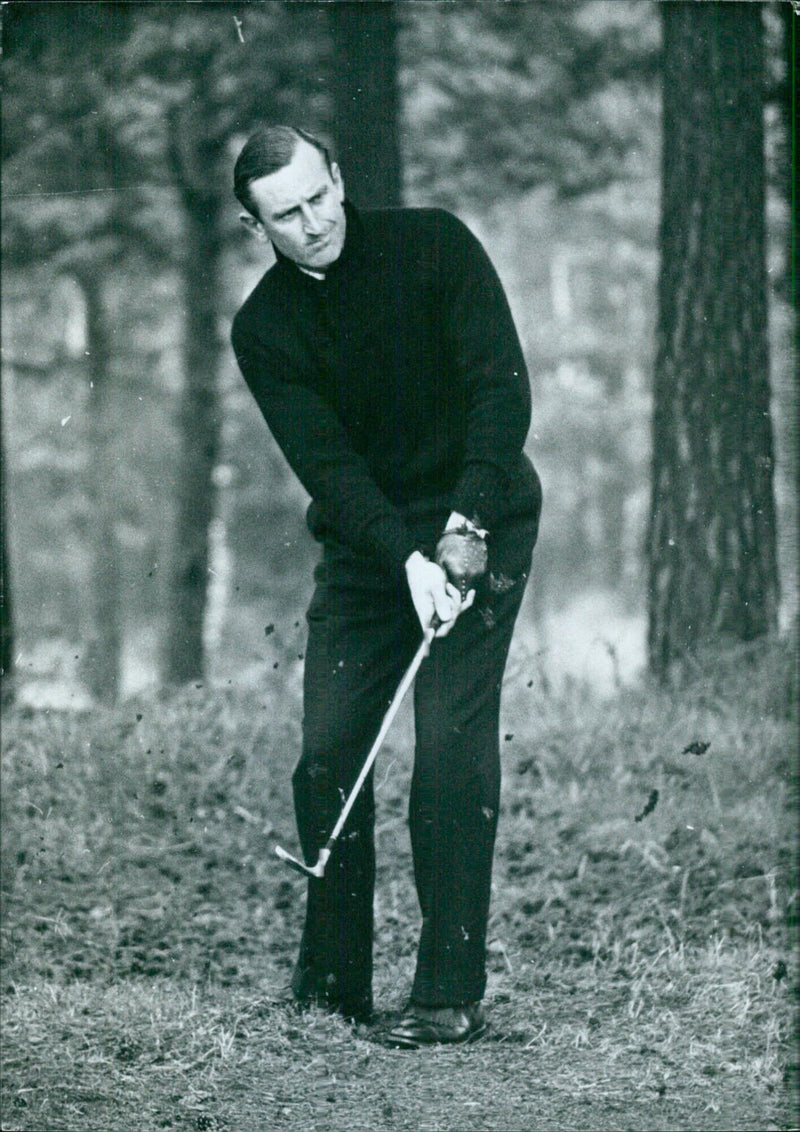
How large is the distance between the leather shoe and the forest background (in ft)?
4.91

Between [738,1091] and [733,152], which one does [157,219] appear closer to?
[733,152]

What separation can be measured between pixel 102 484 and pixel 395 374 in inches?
400

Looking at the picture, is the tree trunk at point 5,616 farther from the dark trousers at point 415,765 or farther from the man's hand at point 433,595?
the man's hand at point 433,595

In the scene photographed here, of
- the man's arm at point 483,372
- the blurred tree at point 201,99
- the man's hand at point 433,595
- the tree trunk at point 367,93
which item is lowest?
the man's hand at point 433,595

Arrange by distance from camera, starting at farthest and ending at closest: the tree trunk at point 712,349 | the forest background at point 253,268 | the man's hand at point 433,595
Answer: the forest background at point 253,268, the tree trunk at point 712,349, the man's hand at point 433,595

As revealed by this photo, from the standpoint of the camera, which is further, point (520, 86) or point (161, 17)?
point (520, 86)

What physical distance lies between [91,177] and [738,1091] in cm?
541

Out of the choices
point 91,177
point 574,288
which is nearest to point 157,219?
A: point 91,177

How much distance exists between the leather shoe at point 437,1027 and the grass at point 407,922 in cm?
4

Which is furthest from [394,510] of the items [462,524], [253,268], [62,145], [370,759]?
[253,268]

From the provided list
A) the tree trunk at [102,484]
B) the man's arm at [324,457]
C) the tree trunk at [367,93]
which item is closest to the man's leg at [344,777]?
the man's arm at [324,457]

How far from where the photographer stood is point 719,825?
468cm

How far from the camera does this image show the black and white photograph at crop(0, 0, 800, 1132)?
3750 mm

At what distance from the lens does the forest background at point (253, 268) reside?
5566 millimetres
